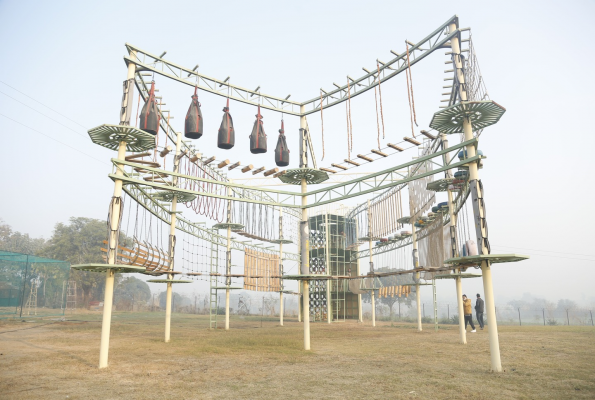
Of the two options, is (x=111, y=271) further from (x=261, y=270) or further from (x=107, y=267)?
(x=261, y=270)

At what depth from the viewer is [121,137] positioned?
10.7m

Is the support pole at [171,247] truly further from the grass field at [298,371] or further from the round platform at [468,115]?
the round platform at [468,115]

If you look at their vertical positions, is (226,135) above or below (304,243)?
above

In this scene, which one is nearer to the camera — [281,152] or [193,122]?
[193,122]

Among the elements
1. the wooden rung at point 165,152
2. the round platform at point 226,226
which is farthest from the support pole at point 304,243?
the round platform at point 226,226

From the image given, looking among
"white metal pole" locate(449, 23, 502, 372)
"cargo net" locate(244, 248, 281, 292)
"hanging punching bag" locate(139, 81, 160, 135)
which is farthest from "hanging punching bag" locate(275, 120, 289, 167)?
"cargo net" locate(244, 248, 281, 292)

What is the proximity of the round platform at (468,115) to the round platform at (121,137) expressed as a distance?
774 centimetres

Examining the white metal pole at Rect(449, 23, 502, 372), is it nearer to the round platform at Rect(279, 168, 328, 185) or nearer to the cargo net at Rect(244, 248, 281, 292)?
the round platform at Rect(279, 168, 328, 185)

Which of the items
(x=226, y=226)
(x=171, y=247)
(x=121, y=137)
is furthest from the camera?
(x=226, y=226)

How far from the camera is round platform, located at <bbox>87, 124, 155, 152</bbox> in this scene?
406 inches

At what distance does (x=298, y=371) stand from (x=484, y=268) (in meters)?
5.03

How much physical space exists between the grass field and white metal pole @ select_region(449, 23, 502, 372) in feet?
1.62

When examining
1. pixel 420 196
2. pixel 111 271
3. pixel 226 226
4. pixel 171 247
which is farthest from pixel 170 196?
pixel 420 196

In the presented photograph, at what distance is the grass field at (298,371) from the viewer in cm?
717
